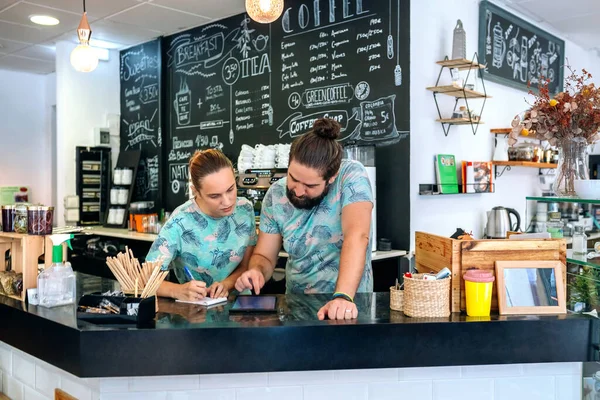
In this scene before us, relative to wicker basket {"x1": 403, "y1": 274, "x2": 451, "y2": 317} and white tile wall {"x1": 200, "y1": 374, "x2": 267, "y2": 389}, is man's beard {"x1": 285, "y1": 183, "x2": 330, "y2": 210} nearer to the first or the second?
wicker basket {"x1": 403, "y1": 274, "x2": 451, "y2": 317}

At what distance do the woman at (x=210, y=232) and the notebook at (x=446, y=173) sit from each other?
2.16 meters

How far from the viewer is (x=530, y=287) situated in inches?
70.8

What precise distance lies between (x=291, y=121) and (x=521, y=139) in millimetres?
2412

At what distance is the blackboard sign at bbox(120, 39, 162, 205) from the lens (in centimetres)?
600

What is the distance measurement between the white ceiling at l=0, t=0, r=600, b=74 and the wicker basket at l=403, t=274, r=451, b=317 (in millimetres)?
3700

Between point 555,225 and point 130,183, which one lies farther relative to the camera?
point 130,183

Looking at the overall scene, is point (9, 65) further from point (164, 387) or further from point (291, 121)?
point (164, 387)

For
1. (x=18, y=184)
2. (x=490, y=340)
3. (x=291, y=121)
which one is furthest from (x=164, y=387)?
(x=18, y=184)

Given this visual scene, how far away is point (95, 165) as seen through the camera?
6.16m

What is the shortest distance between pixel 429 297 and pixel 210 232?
3.30ft

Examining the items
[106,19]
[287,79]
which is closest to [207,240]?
Answer: [287,79]

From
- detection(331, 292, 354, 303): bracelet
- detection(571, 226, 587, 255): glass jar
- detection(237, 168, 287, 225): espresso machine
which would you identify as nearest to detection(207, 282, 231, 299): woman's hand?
detection(331, 292, 354, 303): bracelet

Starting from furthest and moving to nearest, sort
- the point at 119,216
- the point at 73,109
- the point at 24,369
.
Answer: the point at 73,109 → the point at 119,216 → the point at 24,369

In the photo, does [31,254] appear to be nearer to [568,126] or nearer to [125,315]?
[125,315]
